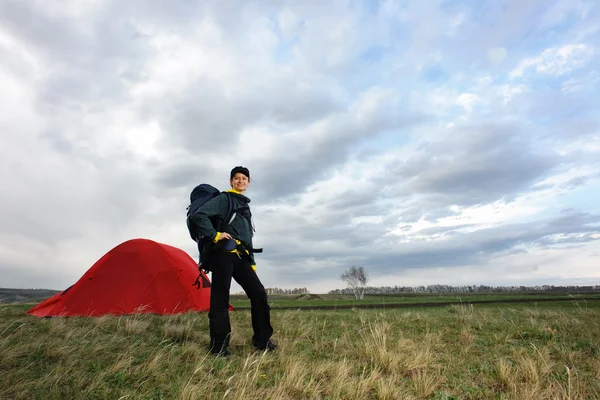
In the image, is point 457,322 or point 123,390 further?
point 457,322

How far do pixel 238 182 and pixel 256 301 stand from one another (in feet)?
5.89

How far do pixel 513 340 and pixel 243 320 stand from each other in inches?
214

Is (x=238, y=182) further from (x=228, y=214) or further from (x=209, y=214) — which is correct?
(x=209, y=214)

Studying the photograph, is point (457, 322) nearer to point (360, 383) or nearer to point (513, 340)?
point (513, 340)

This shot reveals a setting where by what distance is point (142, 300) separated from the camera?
864 centimetres

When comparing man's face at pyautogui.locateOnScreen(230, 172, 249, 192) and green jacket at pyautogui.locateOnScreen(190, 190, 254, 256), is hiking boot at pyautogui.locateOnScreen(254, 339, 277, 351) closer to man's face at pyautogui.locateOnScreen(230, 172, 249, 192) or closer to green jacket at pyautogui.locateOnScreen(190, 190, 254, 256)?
green jacket at pyautogui.locateOnScreen(190, 190, 254, 256)

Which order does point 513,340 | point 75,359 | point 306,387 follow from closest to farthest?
point 306,387, point 75,359, point 513,340

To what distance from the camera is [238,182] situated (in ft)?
17.6

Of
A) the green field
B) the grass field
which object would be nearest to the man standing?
the grass field

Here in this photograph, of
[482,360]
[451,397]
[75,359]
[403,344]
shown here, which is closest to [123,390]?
[75,359]

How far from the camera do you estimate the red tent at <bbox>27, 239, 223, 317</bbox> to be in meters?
8.52

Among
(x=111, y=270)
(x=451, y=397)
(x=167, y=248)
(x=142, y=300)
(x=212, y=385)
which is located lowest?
(x=451, y=397)

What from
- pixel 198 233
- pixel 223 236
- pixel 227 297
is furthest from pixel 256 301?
pixel 198 233

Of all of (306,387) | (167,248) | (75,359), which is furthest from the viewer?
(167,248)
